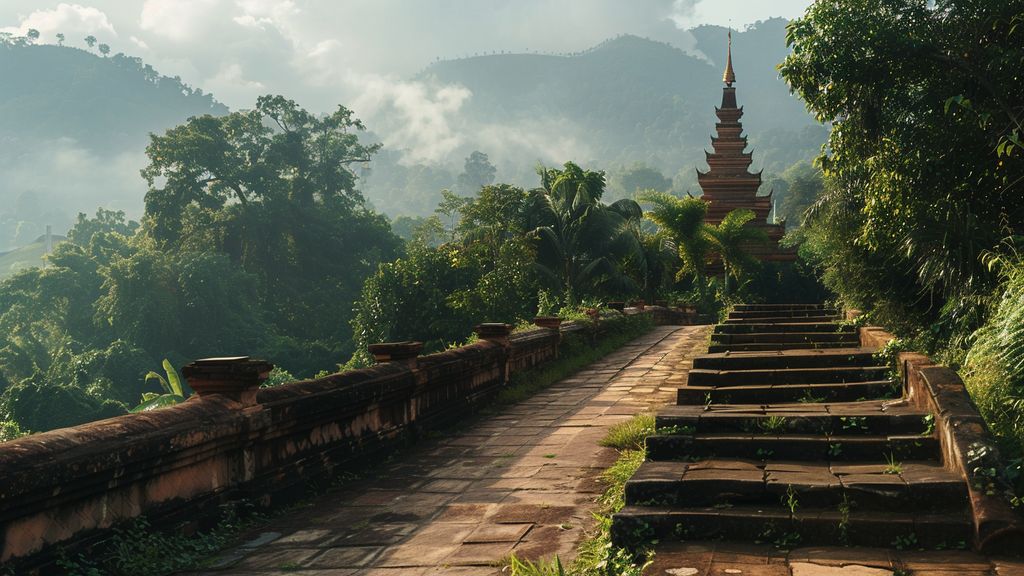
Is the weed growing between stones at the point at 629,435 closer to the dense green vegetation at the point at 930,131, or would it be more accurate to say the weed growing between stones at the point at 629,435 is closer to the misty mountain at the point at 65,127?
the dense green vegetation at the point at 930,131

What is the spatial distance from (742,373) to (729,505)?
2.83 meters

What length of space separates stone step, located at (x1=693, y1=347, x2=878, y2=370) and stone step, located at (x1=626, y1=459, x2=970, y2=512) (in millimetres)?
2610

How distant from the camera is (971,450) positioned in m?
4.49

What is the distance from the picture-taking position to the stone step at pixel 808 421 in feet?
17.9

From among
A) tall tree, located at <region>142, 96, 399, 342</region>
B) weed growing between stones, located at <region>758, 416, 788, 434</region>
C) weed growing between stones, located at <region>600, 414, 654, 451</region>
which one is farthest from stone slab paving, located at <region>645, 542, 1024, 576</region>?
tall tree, located at <region>142, 96, 399, 342</region>

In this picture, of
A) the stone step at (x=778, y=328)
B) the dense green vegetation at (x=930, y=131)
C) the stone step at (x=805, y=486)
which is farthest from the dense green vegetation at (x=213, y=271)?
the stone step at (x=805, y=486)

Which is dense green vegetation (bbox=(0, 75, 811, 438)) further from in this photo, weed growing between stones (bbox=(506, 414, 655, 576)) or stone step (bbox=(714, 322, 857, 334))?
weed growing between stones (bbox=(506, 414, 655, 576))

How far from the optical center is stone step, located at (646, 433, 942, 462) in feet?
16.9

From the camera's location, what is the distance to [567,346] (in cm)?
1421

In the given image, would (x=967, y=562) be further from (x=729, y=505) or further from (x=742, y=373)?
(x=742, y=373)

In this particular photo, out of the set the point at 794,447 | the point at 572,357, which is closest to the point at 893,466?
the point at 794,447

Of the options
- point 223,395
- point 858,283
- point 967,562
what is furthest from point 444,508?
point 858,283

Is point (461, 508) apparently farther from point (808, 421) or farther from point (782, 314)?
point (782, 314)

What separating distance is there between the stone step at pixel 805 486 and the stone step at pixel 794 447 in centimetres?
11
